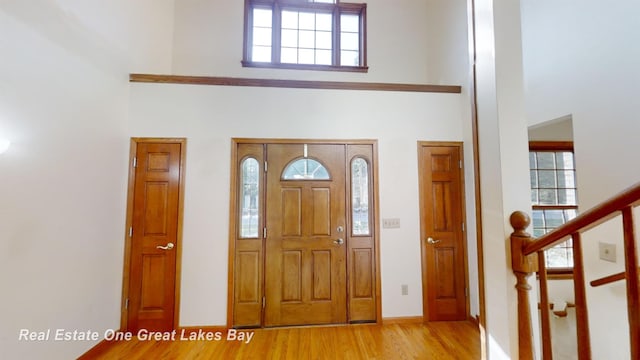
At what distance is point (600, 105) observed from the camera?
1979 mm

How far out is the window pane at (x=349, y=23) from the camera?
13.7ft

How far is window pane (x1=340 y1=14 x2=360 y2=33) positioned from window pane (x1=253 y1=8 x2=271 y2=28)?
1.11 m

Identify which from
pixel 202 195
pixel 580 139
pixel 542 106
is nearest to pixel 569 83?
pixel 542 106

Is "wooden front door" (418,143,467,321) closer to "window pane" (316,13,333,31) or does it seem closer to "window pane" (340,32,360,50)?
"window pane" (340,32,360,50)

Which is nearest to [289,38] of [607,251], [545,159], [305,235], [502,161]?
[305,235]

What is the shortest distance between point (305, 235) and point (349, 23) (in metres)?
3.34

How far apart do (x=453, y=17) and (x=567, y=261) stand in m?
3.42

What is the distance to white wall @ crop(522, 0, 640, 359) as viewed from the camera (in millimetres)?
1819

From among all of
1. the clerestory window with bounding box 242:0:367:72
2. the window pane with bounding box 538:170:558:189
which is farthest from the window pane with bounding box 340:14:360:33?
the window pane with bounding box 538:170:558:189

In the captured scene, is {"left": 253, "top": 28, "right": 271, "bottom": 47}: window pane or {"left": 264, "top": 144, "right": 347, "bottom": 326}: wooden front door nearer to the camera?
{"left": 264, "top": 144, "right": 347, "bottom": 326}: wooden front door

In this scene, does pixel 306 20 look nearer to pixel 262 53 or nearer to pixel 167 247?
pixel 262 53

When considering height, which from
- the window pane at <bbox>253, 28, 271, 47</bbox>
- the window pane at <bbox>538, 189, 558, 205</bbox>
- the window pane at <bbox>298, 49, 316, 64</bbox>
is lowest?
the window pane at <bbox>538, 189, 558, 205</bbox>

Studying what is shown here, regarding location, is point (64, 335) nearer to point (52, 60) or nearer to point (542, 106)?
point (52, 60)

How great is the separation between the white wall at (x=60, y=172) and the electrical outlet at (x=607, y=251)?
3923mm
